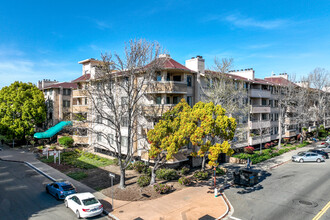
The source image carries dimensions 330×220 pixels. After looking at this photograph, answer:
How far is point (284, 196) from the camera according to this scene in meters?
20.3

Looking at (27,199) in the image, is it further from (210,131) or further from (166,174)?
(210,131)

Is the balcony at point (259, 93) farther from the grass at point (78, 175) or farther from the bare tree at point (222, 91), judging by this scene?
the grass at point (78, 175)

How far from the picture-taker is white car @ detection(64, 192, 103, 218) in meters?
16.2

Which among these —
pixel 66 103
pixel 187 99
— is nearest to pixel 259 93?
pixel 187 99

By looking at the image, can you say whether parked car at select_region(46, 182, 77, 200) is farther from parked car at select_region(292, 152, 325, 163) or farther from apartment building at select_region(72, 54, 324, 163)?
parked car at select_region(292, 152, 325, 163)

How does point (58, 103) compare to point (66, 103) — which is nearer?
point (58, 103)

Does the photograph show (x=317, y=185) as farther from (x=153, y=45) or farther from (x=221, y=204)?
(x=153, y=45)

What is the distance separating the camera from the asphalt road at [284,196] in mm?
16953

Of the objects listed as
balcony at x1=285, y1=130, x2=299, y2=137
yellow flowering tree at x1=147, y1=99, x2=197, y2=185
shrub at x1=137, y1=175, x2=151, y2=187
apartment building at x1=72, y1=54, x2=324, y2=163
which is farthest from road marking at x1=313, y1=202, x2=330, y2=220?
balcony at x1=285, y1=130, x2=299, y2=137

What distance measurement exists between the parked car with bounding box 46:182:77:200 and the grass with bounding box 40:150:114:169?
28.1 ft

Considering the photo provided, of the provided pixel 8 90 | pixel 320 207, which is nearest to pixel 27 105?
pixel 8 90

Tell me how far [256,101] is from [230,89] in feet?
50.3

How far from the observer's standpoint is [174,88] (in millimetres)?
26984

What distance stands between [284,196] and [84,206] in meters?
16.8
